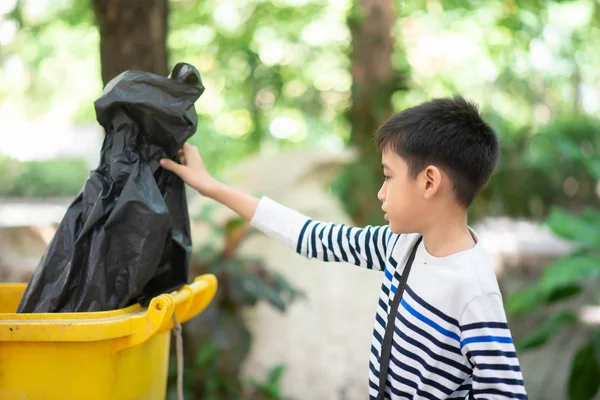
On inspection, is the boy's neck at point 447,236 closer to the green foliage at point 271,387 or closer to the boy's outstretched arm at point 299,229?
the boy's outstretched arm at point 299,229

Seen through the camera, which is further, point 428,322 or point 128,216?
point 128,216

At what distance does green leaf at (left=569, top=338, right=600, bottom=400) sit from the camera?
3.42 metres

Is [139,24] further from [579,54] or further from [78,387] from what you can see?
[579,54]

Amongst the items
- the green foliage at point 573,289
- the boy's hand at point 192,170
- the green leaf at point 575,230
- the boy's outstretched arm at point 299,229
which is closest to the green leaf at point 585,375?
the green foliage at point 573,289

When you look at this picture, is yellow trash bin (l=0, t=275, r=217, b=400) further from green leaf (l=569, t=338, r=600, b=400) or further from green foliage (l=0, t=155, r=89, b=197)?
green foliage (l=0, t=155, r=89, b=197)

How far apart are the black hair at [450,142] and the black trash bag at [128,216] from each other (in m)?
0.59

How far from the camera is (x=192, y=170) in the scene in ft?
5.88

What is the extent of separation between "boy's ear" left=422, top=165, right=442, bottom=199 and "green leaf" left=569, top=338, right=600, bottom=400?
7.98 feet

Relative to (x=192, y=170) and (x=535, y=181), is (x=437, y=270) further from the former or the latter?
(x=535, y=181)

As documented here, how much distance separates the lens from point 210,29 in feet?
20.2

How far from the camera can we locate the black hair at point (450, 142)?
4.87 ft

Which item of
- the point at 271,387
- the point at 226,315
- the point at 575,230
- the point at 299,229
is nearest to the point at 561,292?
the point at 575,230

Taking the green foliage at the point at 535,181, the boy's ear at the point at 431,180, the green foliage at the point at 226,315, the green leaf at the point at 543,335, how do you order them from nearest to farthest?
the boy's ear at the point at 431,180, the green foliage at the point at 226,315, the green leaf at the point at 543,335, the green foliage at the point at 535,181

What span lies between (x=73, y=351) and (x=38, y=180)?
401 inches
